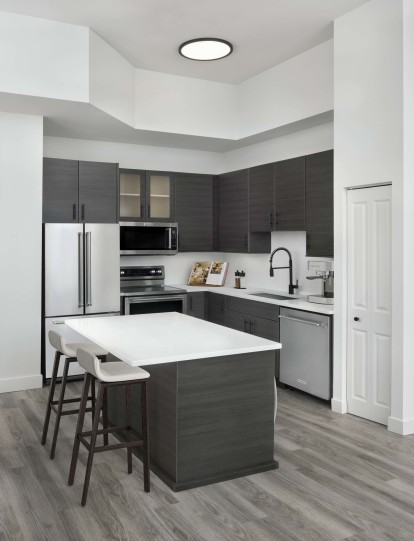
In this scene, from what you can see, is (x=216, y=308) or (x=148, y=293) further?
(x=216, y=308)

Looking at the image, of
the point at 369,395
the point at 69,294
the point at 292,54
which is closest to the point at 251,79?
the point at 292,54

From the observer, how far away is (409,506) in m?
2.92

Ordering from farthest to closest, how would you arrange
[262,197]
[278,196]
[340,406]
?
[262,197] → [278,196] → [340,406]

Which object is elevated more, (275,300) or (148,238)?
(148,238)

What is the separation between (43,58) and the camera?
4566 mm

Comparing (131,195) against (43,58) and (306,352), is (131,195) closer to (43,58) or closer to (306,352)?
(43,58)

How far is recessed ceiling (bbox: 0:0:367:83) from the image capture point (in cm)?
419

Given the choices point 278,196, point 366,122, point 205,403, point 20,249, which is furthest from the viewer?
point 278,196

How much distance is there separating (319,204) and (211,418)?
2.64 m

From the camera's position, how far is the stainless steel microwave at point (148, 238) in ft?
20.9

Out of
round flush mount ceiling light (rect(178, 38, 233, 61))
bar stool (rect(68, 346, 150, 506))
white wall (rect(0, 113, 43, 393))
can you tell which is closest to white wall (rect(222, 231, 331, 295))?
round flush mount ceiling light (rect(178, 38, 233, 61))

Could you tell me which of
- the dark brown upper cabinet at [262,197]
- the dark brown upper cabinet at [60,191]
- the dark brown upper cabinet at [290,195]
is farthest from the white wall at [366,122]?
the dark brown upper cabinet at [60,191]

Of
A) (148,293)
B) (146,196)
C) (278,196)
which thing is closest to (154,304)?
(148,293)

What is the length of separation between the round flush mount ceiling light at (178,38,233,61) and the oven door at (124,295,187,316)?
2.61 meters
